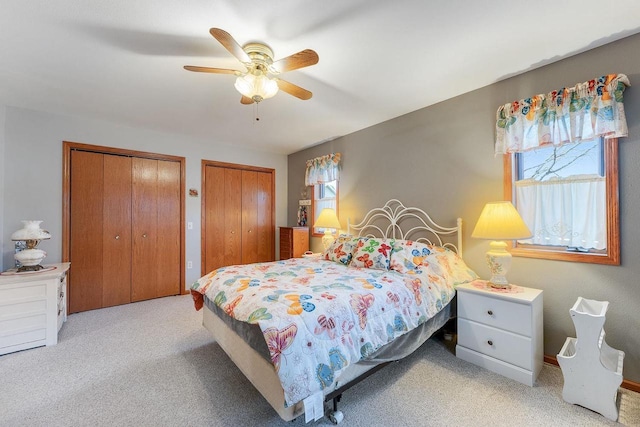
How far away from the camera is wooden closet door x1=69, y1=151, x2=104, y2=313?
130 inches

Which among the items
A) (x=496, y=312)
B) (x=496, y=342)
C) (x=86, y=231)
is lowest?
(x=496, y=342)

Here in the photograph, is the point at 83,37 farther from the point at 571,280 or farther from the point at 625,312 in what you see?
the point at 625,312

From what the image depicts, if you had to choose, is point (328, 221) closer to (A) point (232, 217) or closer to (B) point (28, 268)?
(A) point (232, 217)

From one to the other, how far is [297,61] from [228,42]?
424 mm

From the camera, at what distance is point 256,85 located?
73.8 inches

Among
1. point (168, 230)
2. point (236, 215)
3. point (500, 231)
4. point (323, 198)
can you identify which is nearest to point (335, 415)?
point (500, 231)

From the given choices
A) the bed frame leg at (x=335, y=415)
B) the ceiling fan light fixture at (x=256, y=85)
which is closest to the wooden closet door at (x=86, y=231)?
the ceiling fan light fixture at (x=256, y=85)

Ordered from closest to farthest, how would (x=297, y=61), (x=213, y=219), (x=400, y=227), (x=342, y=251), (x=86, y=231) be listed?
(x=297, y=61) < (x=342, y=251) < (x=400, y=227) < (x=86, y=231) < (x=213, y=219)

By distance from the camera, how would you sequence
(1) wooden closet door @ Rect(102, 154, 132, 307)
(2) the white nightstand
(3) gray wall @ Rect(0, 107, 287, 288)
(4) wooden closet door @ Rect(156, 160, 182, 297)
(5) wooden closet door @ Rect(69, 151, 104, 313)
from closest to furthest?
(2) the white nightstand → (3) gray wall @ Rect(0, 107, 287, 288) → (5) wooden closet door @ Rect(69, 151, 104, 313) → (1) wooden closet door @ Rect(102, 154, 132, 307) → (4) wooden closet door @ Rect(156, 160, 182, 297)

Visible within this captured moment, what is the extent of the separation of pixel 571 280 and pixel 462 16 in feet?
6.87

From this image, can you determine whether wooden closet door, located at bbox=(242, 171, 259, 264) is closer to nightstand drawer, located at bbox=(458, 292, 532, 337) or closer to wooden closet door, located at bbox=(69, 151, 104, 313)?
wooden closet door, located at bbox=(69, 151, 104, 313)

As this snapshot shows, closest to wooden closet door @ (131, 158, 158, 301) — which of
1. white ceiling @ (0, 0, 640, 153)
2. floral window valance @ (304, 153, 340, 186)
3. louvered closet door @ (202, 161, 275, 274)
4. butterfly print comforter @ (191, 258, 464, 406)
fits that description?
louvered closet door @ (202, 161, 275, 274)

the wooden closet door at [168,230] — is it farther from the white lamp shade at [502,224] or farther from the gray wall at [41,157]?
the white lamp shade at [502,224]

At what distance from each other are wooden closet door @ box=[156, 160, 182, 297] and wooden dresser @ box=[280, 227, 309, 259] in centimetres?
161
